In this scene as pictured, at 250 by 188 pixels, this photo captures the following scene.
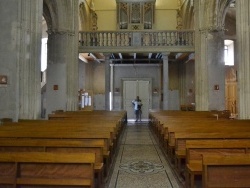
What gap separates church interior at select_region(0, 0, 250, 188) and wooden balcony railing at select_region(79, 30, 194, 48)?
0.06 metres

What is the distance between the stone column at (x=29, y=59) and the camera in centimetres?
791

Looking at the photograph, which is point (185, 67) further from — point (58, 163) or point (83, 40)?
point (58, 163)

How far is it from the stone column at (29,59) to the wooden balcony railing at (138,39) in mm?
8243

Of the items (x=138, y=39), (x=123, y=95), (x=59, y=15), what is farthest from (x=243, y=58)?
(x=123, y=95)

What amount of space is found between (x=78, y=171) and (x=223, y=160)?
5.36ft

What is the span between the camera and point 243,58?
349 inches

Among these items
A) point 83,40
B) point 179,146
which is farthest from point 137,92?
point 179,146

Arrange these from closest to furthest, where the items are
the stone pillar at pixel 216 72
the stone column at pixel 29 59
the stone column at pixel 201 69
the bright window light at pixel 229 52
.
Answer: the stone column at pixel 29 59, the stone pillar at pixel 216 72, the stone column at pixel 201 69, the bright window light at pixel 229 52

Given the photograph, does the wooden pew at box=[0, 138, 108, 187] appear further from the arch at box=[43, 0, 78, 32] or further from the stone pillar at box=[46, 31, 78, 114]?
the arch at box=[43, 0, 78, 32]

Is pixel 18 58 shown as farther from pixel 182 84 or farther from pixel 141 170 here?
pixel 182 84

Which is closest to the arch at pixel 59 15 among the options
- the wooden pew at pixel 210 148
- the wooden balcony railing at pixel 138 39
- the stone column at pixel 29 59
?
the wooden balcony railing at pixel 138 39

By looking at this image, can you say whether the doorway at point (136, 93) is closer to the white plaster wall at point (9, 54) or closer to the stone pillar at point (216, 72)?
the stone pillar at point (216, 72)

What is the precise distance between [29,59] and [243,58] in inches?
258

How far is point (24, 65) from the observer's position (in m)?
7.95
